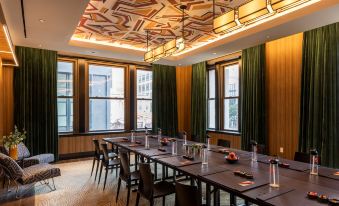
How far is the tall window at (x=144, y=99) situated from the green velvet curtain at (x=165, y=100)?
0.87ft

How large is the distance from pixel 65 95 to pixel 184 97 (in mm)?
4101

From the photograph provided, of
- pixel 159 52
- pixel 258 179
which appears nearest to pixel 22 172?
pixel 159 52

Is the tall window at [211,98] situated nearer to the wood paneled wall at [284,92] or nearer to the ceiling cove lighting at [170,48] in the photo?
the wood paneled wall at [284,92]

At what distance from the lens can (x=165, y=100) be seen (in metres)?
7.90

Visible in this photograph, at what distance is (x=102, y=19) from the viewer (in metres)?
4.41

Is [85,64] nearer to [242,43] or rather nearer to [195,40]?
[195,40]

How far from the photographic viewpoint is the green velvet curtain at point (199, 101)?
7395mm

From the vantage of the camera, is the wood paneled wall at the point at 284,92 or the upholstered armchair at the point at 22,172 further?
the wood paneled wall at the point at 284,92

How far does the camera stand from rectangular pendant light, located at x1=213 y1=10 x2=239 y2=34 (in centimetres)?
293

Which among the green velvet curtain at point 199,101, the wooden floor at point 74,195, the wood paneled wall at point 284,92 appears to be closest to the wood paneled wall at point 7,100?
the wooden floor at point 74,195

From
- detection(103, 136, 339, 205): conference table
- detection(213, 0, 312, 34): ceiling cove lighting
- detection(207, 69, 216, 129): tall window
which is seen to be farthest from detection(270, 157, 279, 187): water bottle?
detection(207, 69, 216, 129): tall window

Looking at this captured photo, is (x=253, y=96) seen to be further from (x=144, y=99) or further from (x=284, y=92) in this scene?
(x=144, y=99)

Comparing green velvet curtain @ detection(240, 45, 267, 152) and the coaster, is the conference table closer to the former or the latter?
the coaster

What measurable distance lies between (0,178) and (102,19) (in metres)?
3.93
